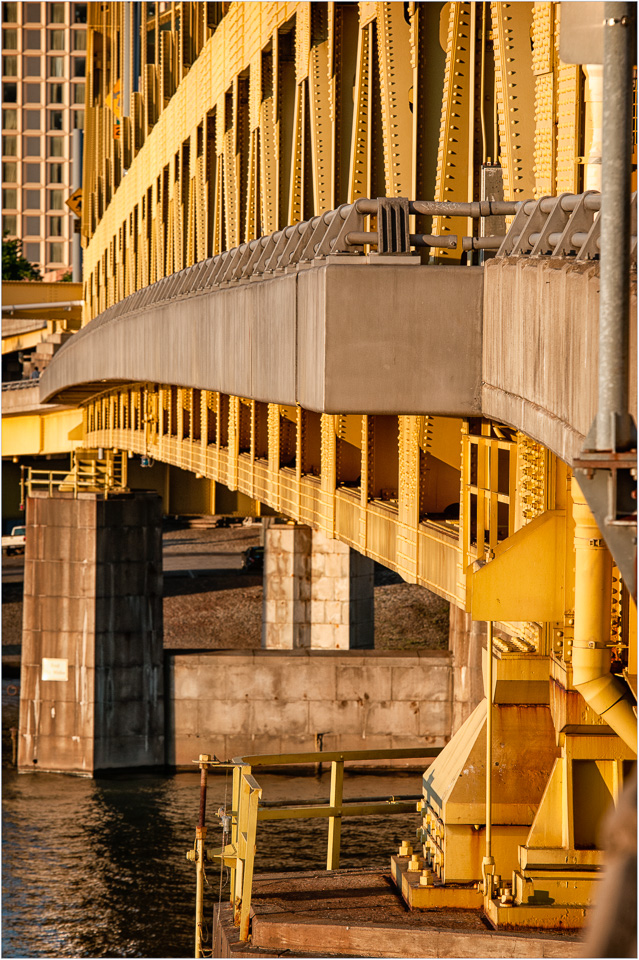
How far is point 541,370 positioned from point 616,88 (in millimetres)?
1515

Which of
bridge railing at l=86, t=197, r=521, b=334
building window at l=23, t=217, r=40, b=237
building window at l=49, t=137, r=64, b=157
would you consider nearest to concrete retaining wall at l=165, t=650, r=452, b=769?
bridge railing at l=86, t=197, r=521, b=334

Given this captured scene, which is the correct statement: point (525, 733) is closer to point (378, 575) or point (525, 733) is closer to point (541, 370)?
point (541, 370)

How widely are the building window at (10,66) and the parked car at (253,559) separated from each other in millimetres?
103235

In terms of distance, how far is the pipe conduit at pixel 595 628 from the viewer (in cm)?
574

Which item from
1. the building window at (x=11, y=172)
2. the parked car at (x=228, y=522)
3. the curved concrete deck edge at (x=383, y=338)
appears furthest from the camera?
the building window at (x=11, y=172)

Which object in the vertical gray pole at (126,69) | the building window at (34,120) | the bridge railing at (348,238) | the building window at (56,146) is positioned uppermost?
the building window at (34,120)

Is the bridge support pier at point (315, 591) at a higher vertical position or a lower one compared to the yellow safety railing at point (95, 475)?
lower

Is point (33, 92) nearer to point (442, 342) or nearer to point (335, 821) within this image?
point (335, 821)

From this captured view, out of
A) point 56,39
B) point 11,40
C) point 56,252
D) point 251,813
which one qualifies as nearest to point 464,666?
point 251,813

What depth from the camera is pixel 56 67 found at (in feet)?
528

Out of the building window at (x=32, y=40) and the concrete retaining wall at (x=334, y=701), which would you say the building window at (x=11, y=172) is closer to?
the building window at (x=32, y=40)

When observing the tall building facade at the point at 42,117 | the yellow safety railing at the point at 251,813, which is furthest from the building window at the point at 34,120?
the yellow safety railing at the point at 251,813

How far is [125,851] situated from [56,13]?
141680 mm

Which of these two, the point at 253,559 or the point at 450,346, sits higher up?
the point at 450,346
